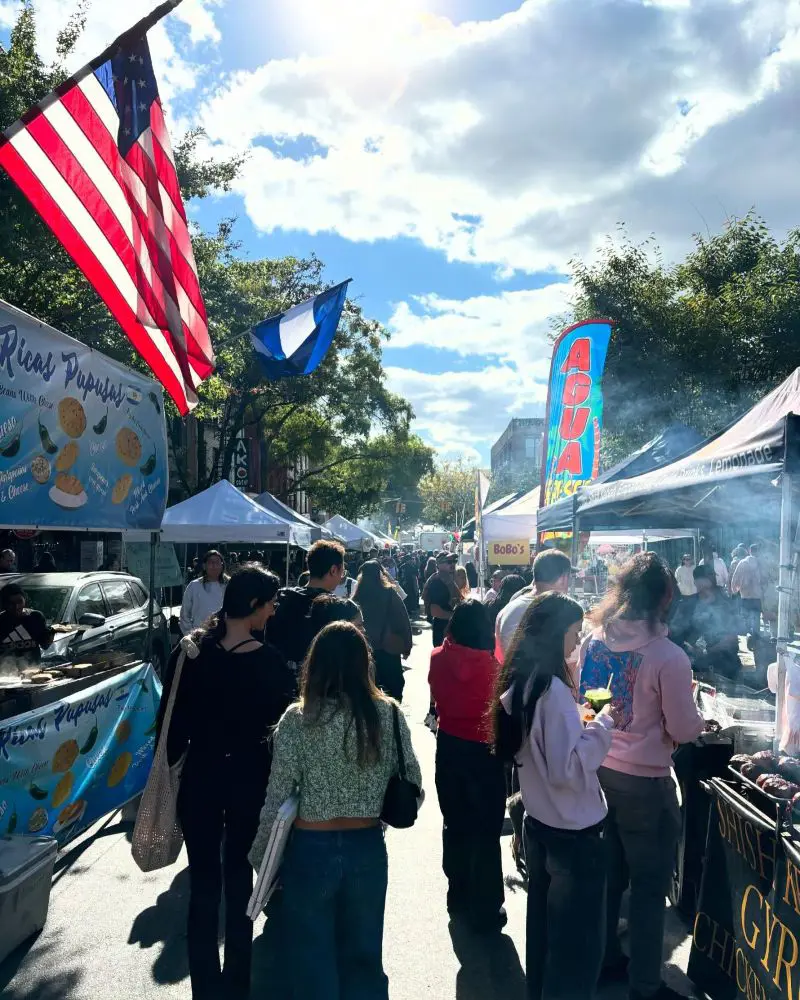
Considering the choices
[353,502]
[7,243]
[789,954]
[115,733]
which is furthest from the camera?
[353,502]

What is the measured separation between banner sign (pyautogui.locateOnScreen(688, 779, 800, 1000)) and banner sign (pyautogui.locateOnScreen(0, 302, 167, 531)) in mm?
3880

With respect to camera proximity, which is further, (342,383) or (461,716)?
(342,383)

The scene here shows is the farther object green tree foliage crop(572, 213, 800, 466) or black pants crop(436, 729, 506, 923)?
green tree foliage crop(572, 213, 800, 466)

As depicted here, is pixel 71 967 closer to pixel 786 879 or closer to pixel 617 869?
pixel 617 869

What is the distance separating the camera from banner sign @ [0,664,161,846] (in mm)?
4766

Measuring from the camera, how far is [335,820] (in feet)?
9.84

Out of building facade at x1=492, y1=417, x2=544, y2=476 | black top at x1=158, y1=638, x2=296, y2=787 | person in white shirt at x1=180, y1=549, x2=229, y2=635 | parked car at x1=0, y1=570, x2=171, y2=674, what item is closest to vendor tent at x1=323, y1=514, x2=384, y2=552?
parked car at x1=0, y1=570, x2=171, y2=674

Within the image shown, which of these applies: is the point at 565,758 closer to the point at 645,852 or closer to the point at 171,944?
the point at 645,852

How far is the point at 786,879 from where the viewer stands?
2934 millimetres

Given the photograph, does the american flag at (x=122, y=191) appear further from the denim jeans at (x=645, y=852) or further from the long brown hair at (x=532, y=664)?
the denim jeans at (x=645, y=852)

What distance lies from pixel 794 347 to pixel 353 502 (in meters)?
31.9

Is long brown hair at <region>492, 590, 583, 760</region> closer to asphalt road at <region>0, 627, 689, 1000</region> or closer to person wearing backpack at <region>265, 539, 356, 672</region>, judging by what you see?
asphalt road at <region>0, 627, 689, 1000</region>

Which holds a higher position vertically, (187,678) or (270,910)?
(187,678)

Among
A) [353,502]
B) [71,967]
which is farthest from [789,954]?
[353,502]
